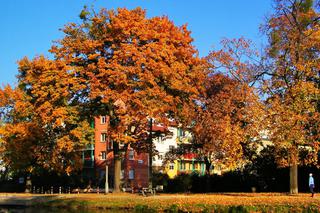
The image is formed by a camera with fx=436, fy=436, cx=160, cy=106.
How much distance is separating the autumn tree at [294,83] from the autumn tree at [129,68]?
30.4ft

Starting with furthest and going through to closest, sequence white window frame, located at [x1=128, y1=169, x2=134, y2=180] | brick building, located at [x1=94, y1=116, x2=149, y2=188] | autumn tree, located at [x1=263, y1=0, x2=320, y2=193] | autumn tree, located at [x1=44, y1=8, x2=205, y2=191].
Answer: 1. white window frame, located at [x1=128, y1=169, x2=134, y2=180]
2. brick building, located at [x1=94, y1=116, x2=149, y2=188]
3. autumn tree, located at [x1=44, y1=8, x2=205, y2=191]
4. autumn tree, located at [x1=263, y1=0, x2=320, y2=193]

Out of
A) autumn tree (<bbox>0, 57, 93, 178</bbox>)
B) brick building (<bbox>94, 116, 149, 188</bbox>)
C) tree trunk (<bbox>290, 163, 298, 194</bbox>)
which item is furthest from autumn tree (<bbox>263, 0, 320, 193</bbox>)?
brick building (<bbox>94, 116, 149, 188</bbox>)

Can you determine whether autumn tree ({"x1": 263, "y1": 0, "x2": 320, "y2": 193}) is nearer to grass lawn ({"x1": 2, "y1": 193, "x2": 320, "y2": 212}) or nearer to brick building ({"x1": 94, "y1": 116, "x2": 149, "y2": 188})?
→ grass lawn ({"x1": 2, "y1": 193, "x2": 320, "y2": 212})

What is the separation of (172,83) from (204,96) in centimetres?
626

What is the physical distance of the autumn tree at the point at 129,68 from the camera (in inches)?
1563

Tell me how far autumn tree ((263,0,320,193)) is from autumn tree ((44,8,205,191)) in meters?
9.27

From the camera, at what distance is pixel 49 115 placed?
4206 cm

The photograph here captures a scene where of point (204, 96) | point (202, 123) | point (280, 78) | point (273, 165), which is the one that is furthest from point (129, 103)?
point (273, 165)

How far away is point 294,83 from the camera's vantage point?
3488cm

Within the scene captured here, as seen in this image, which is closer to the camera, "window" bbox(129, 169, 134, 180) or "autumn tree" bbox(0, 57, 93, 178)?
"autumn tree" bbox(0, 57, 93, 178)

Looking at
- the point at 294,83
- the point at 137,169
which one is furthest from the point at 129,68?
the point at 137,169

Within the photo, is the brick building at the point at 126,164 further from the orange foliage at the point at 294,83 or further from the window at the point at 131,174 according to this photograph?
the orange foliage at the point at 294,83

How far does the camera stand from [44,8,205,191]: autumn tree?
39.7 m

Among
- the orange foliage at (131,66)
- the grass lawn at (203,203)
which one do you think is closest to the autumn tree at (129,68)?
the orange foliage at (131,66)
